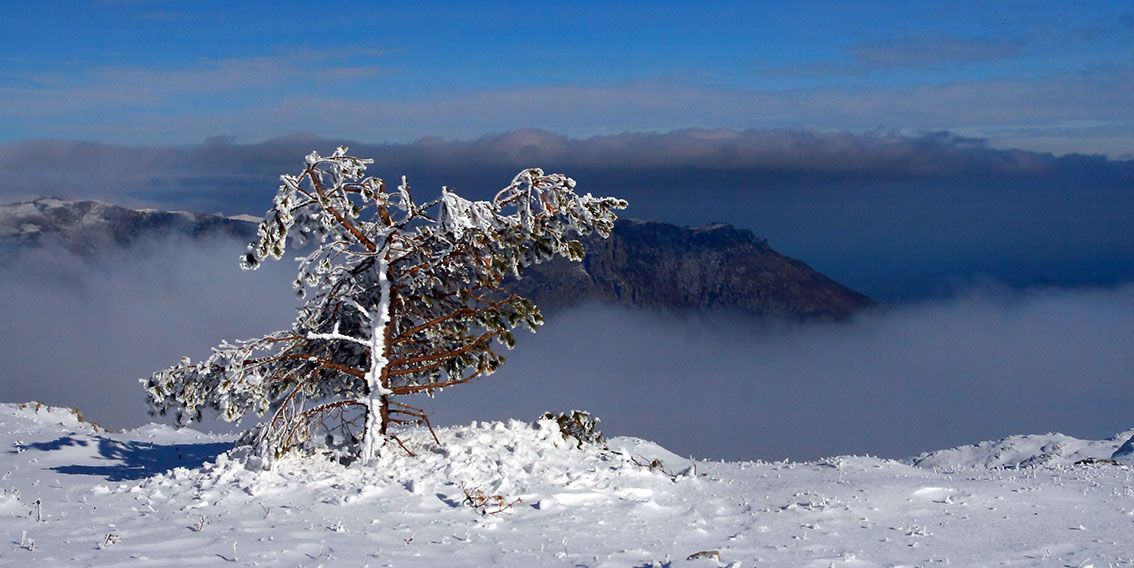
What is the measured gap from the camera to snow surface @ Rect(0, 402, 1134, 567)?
9.17 metres

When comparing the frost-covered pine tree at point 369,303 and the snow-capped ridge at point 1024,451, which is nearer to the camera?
the frost-covered pine tree at point 369,303

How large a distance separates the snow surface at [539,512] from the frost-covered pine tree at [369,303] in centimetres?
97

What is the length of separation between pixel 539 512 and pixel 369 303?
233 inches

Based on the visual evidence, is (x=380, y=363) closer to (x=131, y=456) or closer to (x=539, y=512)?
(x=539, y=512)

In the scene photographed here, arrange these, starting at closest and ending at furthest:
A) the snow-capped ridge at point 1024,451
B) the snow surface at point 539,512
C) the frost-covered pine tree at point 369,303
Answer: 1. the snow surface at point 539,512
2. the frost-covered pine tree at point 369,303
3. the snow-capped ridge at point 1024,451

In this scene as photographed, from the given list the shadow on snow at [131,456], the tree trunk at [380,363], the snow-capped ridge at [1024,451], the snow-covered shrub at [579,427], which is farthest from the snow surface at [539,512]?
the snow-capped ridge at [1024,451]

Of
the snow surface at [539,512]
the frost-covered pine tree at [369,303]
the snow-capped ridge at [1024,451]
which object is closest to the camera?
the snow surface at [539,512]

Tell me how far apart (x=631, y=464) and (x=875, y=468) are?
14.3ft

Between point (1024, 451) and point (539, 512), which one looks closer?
point (539, 512)

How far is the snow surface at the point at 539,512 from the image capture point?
9.17 metres

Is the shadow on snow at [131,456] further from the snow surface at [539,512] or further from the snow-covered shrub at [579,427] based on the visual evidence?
the snow-covered shrub at [579,427]

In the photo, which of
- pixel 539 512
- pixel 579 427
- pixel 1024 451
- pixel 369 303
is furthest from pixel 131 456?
pixel 1024 451

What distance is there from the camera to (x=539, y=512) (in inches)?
440

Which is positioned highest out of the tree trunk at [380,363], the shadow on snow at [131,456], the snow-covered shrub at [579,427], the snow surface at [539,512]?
the tree trunk at [380,363]
